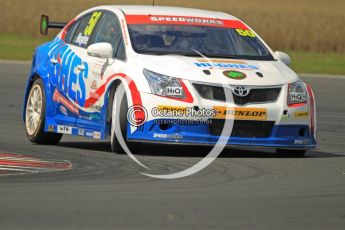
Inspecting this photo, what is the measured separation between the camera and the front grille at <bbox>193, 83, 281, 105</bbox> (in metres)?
12.2

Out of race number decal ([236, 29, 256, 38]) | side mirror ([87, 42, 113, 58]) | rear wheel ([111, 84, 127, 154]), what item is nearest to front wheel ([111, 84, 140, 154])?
rear wheel ([111, 84, 127, 154])

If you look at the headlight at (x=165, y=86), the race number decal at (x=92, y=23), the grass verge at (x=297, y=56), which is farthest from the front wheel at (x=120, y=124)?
the grass verge at (x=297, y=56)

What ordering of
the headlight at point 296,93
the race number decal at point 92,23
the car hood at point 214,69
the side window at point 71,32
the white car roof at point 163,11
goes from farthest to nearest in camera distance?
the side window at point 71,32 → the race number decal at point 92,23 → the white car roof at point 163,11 → the headlight at point 296,93 → the car hood at point 214,69

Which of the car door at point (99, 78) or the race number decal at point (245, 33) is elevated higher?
the race number decal at point (245, 33)

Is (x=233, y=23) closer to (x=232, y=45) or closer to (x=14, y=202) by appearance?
(x=232, y=45)

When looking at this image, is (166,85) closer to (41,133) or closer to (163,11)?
(163,11)

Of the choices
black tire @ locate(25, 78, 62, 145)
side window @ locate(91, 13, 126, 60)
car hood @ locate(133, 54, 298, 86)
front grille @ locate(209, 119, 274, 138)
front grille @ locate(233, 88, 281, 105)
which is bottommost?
black tire @ locate(25, 78, 62, 145)

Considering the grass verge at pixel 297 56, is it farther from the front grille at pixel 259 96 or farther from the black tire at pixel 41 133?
the front grille at pixel 259 96

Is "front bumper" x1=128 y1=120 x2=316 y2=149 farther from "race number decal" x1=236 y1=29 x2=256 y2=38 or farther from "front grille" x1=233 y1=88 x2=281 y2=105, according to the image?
"race number decal" x1=236 y1=29 x2=256 y2=38

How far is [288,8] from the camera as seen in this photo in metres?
48.9

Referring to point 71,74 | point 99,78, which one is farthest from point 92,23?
point 99,78

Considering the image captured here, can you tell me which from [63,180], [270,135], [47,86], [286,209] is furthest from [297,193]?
[47,86]

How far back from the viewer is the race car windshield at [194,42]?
13039mm

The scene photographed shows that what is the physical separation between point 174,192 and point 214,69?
3.20 m
